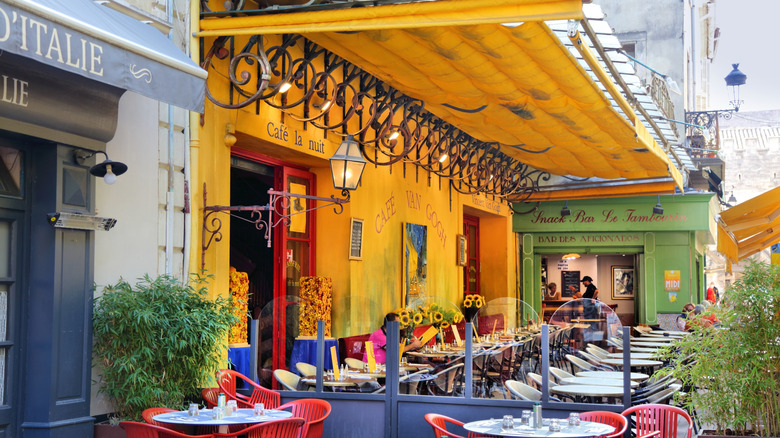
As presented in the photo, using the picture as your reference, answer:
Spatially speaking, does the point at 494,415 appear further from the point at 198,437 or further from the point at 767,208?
the point at 767,208

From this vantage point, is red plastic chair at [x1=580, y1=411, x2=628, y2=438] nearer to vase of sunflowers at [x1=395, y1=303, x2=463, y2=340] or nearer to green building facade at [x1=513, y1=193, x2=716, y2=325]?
vase of sunflowers at [x1=395, y1=303, x2=463, y2=340]

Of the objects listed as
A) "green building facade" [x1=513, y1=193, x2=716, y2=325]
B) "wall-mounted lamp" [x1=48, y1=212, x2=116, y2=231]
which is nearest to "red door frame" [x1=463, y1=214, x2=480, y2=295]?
"green building facade" [x1=513, y1=193, x2=716, y2=325]

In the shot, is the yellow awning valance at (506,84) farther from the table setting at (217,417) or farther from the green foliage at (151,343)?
the table setting at (217,417)

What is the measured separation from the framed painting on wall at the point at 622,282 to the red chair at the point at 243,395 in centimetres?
1703

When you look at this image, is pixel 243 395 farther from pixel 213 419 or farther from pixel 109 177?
pixel 109 177

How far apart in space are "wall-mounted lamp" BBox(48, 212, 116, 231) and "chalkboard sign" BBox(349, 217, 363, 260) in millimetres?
4534

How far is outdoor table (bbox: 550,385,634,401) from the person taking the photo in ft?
23.6

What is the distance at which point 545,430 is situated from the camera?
18.9ft

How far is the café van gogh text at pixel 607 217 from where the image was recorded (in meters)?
19.0

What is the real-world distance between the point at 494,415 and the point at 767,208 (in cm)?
813

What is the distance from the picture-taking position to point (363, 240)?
11.0 m

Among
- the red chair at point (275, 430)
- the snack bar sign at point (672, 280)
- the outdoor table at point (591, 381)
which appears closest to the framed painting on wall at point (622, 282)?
the snack bar sign at point (672, 280)

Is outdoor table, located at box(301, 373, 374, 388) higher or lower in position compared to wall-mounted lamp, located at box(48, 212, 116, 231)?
lower

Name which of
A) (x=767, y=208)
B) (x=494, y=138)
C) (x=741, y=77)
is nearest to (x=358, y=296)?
(x=494, y=138)
